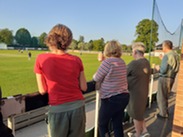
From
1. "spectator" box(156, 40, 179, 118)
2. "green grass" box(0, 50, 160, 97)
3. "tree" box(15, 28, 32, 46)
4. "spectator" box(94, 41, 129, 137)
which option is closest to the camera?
"spectator" box(94, 41, 129, 137)

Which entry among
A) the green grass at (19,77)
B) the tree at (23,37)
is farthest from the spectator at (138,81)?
the tree at (23,37)

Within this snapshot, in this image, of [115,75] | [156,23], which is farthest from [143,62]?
[156,23]

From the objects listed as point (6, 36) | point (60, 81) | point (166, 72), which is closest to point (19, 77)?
point (166, 72)

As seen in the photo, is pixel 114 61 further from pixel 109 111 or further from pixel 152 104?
pixel 152 104

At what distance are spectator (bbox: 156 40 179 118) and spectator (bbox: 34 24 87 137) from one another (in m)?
2.98

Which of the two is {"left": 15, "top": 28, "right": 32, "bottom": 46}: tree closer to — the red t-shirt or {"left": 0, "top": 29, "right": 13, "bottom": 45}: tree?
{"left": 0, "top": 29, "right": 13, "bottom": 45}: tree

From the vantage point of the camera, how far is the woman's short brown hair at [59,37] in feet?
6.00

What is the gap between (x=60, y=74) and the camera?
1.81m

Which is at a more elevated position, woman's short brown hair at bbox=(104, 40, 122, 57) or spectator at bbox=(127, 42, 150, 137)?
woman's short brown hair at bbox=(104, 40, 122, 57)

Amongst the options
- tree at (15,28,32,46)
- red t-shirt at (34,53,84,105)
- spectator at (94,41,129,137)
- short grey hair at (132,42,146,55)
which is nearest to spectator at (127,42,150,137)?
short grey hair at (132,42,146,55)

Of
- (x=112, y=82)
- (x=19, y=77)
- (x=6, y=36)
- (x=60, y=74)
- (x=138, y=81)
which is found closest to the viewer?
(x=60, y=74)

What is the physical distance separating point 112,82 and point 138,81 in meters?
0.61

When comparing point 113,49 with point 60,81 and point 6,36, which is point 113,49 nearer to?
point 60,81

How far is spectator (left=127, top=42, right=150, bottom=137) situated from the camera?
9.74ft
